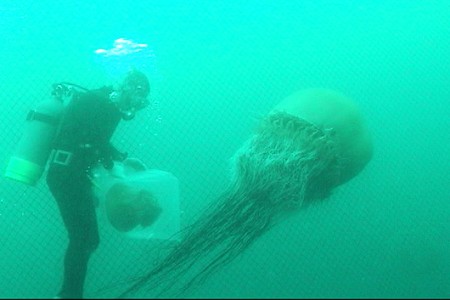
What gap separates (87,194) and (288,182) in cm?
142

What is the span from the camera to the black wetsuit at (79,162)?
3.38m

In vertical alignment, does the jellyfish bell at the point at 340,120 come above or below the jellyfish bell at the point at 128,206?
above

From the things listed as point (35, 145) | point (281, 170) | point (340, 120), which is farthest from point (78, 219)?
point (340, 120)

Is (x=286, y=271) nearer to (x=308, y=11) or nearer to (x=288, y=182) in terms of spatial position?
(x=288, y=182)

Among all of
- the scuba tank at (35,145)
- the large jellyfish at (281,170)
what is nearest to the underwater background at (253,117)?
the large jellyfish at (281,170)

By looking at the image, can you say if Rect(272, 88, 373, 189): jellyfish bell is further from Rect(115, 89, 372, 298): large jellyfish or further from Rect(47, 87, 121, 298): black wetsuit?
Rect(47, 87, 121, 298): black wetsuit

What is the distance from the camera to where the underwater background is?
735 centimetres

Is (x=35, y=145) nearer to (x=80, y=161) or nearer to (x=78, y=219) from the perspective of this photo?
(x=80, y=161)

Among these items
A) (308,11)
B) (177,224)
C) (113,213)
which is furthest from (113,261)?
(308,11)

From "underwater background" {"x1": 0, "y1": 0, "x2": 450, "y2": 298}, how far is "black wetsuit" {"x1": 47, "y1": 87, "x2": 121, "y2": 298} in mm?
452

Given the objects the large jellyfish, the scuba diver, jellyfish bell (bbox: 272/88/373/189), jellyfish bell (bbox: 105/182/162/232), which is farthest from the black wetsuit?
jellyfish bell (bbox: 272/88/373/189)

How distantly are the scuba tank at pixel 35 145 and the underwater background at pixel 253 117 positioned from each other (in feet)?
2.89

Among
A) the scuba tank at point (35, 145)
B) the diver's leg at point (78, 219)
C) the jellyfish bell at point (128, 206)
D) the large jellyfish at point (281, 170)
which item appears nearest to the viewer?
the large jellyfish at point (281, 170)

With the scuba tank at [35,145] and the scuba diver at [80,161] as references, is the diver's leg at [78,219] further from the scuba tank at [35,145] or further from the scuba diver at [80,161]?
the scuba tank at [35,145]
